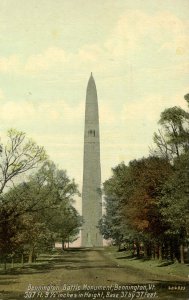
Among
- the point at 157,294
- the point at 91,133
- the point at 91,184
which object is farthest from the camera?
the point at 91,133

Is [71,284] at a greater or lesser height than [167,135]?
lesser

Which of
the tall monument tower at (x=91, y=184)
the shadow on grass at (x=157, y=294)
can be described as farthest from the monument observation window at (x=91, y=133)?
the shadow on grass at (x=157, y=294)

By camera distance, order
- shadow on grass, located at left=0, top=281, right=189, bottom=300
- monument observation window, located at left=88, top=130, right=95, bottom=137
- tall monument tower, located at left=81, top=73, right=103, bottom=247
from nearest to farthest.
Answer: shadow on grass, located at left=0, top=281, right=189, bottom=300
tall monument tower, located at left=81, top=73, right=103, bottom=247
monument observation window, located at left=88, top=130, right=95, bottom=137

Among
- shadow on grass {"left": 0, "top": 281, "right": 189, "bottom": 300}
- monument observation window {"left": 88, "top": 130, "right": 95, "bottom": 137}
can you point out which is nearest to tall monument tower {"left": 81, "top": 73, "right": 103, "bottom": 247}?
monument observation window {"left": 88, "top": 130, "right": 95, "bottom": 137}

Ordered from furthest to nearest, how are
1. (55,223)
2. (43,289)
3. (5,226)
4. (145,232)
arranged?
1. (55,223)
2. (145,232)
3. (5,226)
4. (43,289)

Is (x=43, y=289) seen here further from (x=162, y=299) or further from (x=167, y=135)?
(x=167, y=135)

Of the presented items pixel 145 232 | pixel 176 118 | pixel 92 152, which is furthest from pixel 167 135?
pixel 92 152

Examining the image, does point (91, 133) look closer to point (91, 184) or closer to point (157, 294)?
point (91, 184)

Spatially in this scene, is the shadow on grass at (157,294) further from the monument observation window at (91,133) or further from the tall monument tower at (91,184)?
the monument observation window at (91,133)

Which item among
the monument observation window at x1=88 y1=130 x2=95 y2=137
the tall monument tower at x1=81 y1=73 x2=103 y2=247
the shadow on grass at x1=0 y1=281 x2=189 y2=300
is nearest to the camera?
the shadow on grass at x1=0 y1=281 x2=189 y2=300

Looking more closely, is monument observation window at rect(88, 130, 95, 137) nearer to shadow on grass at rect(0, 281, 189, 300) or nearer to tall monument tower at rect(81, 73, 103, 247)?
tall monument tower at rect(81, 73, 103, 247)

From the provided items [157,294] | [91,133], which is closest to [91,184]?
[91,133]
